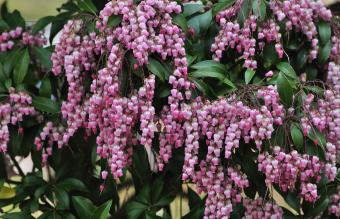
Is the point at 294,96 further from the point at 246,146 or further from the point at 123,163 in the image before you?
the point at 123,163

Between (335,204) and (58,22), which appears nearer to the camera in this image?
(335,204)

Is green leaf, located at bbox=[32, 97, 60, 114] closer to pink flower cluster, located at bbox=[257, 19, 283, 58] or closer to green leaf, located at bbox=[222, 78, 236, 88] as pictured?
green leaf, located at bbox=[222, 78, 236, 88]

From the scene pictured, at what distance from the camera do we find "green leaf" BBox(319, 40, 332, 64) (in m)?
2.32

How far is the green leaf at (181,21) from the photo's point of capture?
2084mm

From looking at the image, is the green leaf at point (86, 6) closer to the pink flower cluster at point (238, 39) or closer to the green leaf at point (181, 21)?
the green leaf at point (181, 21)

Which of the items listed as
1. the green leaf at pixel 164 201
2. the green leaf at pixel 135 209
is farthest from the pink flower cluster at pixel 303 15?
the green leaf at pixel 135 209

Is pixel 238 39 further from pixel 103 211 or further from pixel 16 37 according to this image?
pixel 16 37

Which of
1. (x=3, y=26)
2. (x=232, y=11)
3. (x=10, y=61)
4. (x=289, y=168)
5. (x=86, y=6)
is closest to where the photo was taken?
(x=289, y=168)

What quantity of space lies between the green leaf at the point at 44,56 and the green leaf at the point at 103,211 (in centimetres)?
62

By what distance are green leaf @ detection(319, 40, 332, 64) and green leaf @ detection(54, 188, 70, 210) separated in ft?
3.74

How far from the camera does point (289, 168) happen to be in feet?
6.48

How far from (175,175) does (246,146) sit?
37 cm

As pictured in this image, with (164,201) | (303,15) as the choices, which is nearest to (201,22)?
(303,15)

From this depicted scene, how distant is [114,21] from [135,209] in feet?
2.54
